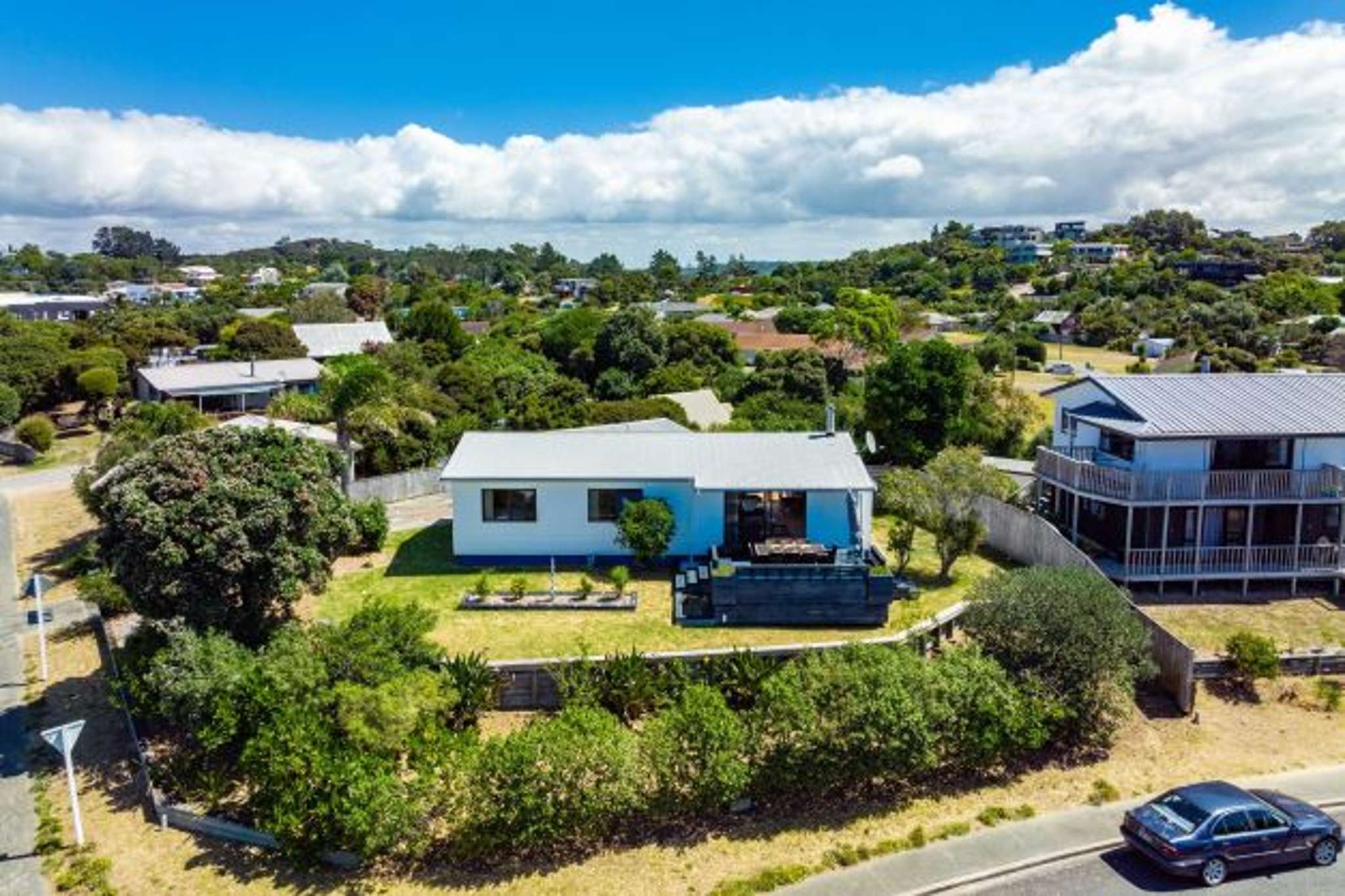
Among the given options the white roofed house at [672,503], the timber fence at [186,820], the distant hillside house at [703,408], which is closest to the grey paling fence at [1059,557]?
the white roofed house at [672,503]

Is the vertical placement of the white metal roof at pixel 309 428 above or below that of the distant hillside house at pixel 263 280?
below

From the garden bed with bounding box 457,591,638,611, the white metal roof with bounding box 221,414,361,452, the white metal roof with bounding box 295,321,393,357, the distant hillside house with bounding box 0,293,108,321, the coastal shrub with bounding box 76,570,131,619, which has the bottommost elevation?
the garden bed with bounding box 457,591,638,611

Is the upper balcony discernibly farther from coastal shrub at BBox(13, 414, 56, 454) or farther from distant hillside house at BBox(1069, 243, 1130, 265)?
distant hillside house at BBox(1069, 243, 1130, 265)

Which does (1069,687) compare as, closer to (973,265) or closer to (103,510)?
(103,510)

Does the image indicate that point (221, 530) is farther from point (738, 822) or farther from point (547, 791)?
point (738, 822)

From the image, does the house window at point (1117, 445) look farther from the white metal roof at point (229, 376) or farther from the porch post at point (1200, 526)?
the white metal roof at point (229, 376)

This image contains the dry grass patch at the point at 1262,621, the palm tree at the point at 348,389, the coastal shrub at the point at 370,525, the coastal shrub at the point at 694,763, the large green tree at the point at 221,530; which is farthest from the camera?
the palm tree at the point at 348,389

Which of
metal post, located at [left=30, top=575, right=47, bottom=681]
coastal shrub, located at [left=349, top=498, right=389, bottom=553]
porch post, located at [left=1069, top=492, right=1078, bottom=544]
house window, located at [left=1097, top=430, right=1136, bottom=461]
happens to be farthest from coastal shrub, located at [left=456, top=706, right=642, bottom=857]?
house window, located at [left=1097, top=430, right=1136, bottom=461]

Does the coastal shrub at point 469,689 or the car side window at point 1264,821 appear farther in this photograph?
the coastal shrub at point 469,689
